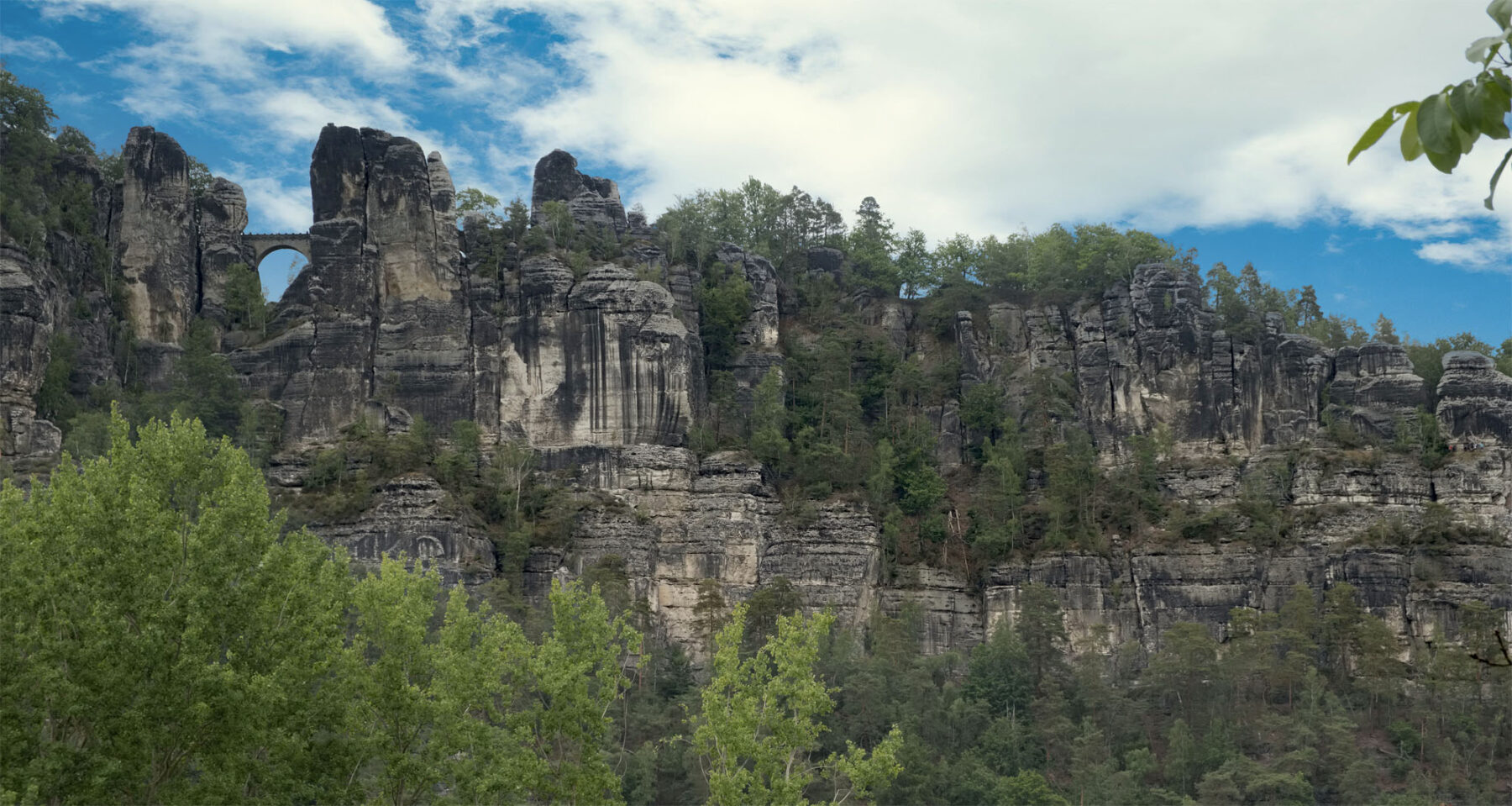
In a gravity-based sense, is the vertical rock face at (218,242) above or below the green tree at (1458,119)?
above

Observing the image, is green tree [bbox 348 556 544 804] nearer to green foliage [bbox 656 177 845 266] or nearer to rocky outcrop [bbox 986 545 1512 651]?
rocky outcrop [bbox 986 545 1512 651]

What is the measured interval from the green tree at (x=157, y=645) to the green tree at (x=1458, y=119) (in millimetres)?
18865

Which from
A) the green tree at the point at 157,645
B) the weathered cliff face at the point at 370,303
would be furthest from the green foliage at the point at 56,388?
the green tree at the point at 157,645

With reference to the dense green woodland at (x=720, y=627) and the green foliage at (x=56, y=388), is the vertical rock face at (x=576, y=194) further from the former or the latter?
the green foliage at (x=56, y=388)

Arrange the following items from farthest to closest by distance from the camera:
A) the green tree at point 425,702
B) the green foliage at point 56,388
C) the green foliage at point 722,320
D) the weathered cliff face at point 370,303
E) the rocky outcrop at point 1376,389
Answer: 1. the green foliage at point 722,320
2. the weathered cliff face at point 370,303
3. the rocky outcrop at point 1376,389
4. the green foliage at point 56,388
5. the green tree at point 425,702

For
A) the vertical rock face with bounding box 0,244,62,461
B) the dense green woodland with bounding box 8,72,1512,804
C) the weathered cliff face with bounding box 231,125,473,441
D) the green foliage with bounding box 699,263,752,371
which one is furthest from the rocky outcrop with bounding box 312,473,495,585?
the green foliage with bounding box 699,263,752,371

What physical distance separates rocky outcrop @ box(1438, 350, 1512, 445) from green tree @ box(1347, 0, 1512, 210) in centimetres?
7031

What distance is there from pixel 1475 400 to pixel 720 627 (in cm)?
3558

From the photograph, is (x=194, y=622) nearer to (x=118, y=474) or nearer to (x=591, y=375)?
(x=118, y=474)

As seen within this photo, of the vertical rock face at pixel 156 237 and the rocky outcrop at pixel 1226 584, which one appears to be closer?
the rocky outcrop at pixel 1226 584

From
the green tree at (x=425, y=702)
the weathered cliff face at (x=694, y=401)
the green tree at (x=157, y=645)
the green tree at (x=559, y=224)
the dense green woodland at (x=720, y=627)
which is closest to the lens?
the green tree at (x=157, y=645)

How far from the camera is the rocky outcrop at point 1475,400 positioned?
7044 cm

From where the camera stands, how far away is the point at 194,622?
22.0 metres

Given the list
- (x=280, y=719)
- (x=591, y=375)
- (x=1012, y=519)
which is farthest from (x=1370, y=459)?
(x=280, y=719)
